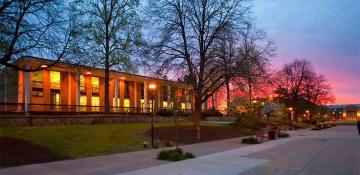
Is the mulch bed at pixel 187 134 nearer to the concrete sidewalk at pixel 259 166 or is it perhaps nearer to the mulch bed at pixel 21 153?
the concrete sidewalk at pixel 259 166

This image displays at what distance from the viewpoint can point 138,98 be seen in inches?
2564

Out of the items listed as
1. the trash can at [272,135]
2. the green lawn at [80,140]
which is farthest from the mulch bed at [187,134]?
the trash can at [272,135]

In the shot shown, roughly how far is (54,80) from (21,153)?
34.8 metres

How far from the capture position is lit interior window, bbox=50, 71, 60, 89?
48656 millimetres

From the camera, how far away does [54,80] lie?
1933 inches

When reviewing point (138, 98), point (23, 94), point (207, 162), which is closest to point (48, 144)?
point (207, 162)

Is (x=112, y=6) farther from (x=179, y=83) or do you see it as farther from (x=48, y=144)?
(x=48, y=144)

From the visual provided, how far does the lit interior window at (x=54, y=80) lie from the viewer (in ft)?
160

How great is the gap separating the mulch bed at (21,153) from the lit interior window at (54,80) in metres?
32.0

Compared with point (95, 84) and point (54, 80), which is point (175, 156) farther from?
point (95, 84)

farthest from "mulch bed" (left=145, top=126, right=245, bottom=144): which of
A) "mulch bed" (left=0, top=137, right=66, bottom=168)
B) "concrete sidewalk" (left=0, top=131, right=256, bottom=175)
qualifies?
"mulch bed" (left=0, top=137, right=66, bottom=168)

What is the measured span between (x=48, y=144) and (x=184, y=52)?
16129 mm

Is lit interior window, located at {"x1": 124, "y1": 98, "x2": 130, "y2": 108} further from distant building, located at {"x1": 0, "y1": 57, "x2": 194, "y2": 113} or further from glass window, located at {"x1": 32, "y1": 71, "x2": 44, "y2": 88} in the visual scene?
glass window, located at {"x1": 32, "y1": 71, "x2": 44, "y2": 88}

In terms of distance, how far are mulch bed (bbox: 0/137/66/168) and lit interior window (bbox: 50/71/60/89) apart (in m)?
32.0
